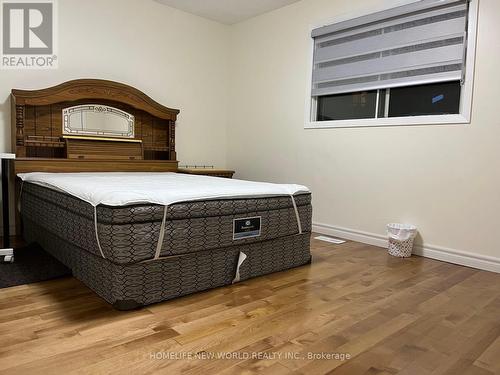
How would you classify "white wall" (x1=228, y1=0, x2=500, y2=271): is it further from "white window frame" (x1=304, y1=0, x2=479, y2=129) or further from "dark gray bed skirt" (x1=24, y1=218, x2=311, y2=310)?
"dark gray bed skirt" (x1=24, y1=218, x2=311, y2=310)

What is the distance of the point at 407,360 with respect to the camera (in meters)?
1.44

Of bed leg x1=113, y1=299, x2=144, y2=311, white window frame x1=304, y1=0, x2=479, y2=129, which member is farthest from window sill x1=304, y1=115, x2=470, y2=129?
bed leg x1=113, y1=299, x2=144, y2=311

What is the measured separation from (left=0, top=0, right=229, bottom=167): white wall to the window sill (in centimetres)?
140

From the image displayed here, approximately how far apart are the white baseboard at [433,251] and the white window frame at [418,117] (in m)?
0.97

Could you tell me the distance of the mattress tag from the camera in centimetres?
217

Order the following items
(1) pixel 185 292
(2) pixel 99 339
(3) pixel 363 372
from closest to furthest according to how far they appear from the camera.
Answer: (3) pixel 363 372, (2) pixel 99 339, (1) pixel 185 292

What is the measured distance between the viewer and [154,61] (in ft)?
13.5

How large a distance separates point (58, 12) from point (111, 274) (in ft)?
9.27

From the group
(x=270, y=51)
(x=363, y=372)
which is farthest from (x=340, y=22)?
(x=363, y=372)

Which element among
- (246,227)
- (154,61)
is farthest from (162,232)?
(154,61)

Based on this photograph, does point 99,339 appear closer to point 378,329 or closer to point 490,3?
point 378,329

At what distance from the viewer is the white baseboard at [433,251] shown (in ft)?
8.84

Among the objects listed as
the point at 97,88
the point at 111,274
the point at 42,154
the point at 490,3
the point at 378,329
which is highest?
the point at 490,3

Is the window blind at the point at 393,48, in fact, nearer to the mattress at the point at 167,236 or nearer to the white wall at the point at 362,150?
the white wall at the point at 362,150
